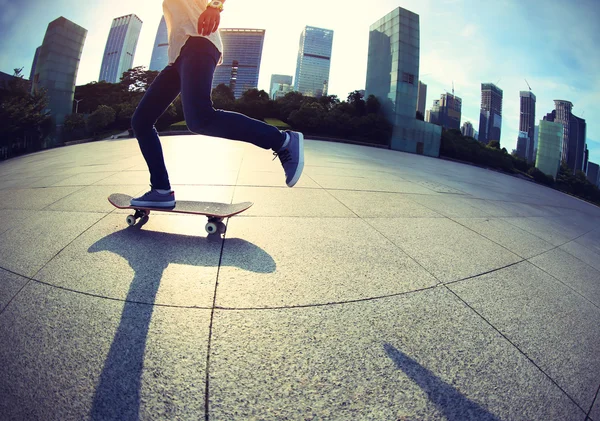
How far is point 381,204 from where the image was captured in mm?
3568

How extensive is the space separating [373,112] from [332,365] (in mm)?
35050

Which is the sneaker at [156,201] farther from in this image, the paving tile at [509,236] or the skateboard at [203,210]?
the paving tile at [509,236]

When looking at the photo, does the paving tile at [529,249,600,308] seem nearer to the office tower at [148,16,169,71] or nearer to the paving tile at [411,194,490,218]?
the paving tile at [411,194,490,218]

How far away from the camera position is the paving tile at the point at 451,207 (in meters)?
3.63

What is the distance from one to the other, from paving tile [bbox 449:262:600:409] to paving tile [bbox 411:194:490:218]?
1.64 metres

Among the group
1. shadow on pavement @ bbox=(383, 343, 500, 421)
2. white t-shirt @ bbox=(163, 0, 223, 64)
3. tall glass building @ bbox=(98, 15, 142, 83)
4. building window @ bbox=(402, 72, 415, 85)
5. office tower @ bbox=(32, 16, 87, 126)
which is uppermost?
tall glass building @ bbox=(98, 15, 142, 83)

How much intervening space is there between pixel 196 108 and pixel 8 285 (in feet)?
5.04

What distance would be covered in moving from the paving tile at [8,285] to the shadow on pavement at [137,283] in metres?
0.37

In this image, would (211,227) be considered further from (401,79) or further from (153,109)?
(401,79)

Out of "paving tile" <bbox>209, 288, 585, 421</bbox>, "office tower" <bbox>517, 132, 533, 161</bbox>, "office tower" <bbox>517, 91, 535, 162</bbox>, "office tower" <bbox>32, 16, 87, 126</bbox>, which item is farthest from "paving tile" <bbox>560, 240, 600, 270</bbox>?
"office tower" <bbox>517, 91, 535, 162</bbox>

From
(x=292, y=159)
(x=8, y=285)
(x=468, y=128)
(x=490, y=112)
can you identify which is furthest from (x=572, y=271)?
(x=490, y=112)

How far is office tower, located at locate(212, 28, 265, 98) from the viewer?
122 m

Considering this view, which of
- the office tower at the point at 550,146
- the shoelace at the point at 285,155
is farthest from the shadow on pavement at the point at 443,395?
the office tower at the point at 550,146

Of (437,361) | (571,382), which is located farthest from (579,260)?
(437,361)
